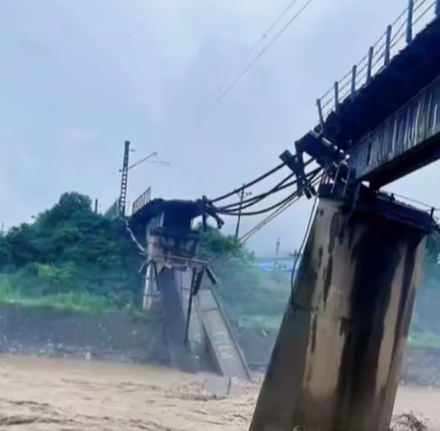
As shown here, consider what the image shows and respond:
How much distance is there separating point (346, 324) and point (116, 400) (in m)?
12.0

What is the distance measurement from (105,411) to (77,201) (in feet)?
107

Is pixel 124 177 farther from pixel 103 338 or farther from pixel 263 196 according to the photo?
pixel 263 196

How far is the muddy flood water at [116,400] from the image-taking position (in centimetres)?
1793

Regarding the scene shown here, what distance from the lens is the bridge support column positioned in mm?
13438

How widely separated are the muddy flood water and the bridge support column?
5.32m

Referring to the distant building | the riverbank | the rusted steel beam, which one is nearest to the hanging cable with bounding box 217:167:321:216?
the rusted steel beam

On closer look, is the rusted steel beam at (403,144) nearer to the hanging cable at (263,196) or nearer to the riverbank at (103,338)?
the hanging cable at (263,196)

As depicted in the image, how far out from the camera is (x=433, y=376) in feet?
126

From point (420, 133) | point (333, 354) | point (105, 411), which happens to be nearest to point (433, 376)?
point (105, 411)

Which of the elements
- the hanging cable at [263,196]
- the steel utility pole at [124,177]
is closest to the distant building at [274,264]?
the steel utility pole at [124,177]

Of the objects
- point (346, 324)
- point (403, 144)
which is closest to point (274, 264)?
point (346, 324)

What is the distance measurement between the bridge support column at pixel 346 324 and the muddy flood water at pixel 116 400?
532 cm

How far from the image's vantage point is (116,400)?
2331 cm

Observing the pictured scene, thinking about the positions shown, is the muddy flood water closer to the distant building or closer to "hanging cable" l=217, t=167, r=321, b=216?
"hanging cable" l=217, t=167, r=321, b=216
